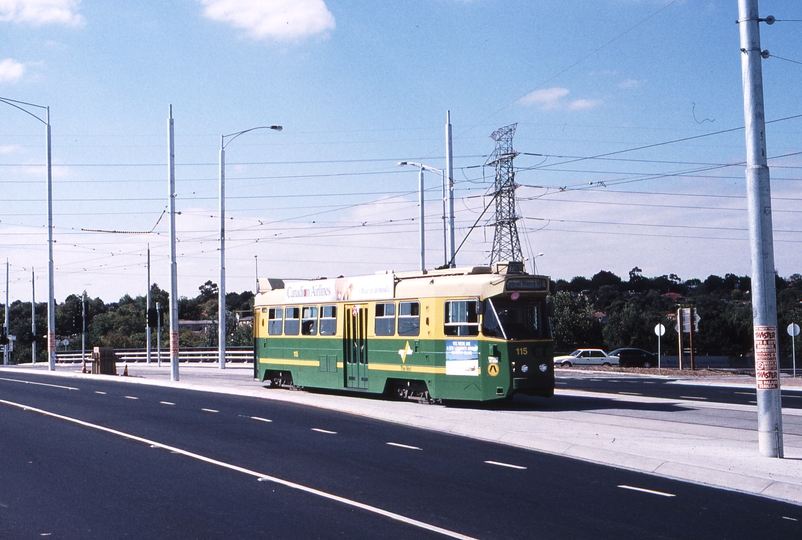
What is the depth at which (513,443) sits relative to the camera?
1424cm

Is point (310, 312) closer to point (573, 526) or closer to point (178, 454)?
point (178, 454)

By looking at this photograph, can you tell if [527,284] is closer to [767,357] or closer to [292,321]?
[767,357]

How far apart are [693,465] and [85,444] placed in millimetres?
9209

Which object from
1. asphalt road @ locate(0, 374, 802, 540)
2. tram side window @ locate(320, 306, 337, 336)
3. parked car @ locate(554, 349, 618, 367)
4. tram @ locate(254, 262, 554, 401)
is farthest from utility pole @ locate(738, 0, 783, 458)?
parked car @ locate(554, 349, 618, 367)

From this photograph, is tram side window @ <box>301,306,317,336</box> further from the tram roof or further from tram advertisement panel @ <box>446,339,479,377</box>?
tram advertisement panel @ <box>446,339,479,377</box>

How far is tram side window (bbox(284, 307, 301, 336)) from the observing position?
2469cm

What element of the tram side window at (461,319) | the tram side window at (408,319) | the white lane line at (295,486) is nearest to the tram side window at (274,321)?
the tram side window at (408,319)

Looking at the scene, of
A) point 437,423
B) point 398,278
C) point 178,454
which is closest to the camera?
point 178,454

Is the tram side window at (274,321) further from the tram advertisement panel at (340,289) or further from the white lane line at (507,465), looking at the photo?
the white lane line at (507,465)

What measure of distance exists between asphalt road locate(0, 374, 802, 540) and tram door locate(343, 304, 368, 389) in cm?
581

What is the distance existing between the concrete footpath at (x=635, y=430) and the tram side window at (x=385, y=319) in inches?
67.2

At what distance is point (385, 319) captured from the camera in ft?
70.4

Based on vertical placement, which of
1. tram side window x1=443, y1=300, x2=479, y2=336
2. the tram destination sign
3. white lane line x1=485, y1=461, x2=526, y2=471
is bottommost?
white lane line x1=485, y1=461, x2=526, y2=471

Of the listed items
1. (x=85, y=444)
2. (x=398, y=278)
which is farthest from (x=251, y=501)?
(x=398, y=278)
